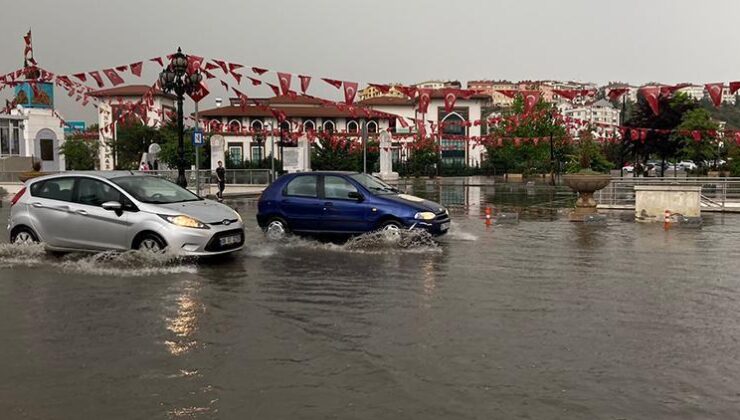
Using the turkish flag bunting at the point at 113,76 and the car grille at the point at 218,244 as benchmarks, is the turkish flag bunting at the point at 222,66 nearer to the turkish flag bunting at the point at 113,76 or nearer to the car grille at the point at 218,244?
the turkish flag bunting at the point at 113,76

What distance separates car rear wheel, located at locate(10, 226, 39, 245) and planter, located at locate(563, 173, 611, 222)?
1355 cm

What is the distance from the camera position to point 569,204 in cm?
2533

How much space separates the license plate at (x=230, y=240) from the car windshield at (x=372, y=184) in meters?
3.06

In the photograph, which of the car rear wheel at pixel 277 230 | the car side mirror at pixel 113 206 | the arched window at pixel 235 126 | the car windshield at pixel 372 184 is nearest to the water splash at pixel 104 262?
the car side mirror at pixel 113 206

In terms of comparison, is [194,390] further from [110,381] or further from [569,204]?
[569,204]

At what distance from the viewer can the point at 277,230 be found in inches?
538

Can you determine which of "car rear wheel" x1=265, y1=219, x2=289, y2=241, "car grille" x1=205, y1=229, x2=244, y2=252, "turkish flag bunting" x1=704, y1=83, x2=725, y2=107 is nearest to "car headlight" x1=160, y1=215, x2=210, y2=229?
"car grille" x1=205, y1=229, x2=244, y2=252

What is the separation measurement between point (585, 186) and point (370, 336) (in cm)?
1392

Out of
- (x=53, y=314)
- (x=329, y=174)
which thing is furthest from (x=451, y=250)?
(x=53, y=314)

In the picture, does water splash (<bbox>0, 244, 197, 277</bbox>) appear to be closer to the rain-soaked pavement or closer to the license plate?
the rain-soaked pavement

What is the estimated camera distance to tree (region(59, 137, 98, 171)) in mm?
74000

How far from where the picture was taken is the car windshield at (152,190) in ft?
36.2

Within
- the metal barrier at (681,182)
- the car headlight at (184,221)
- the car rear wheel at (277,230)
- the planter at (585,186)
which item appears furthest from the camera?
the metal barrier at (681,182)

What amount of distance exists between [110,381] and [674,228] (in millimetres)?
15020
